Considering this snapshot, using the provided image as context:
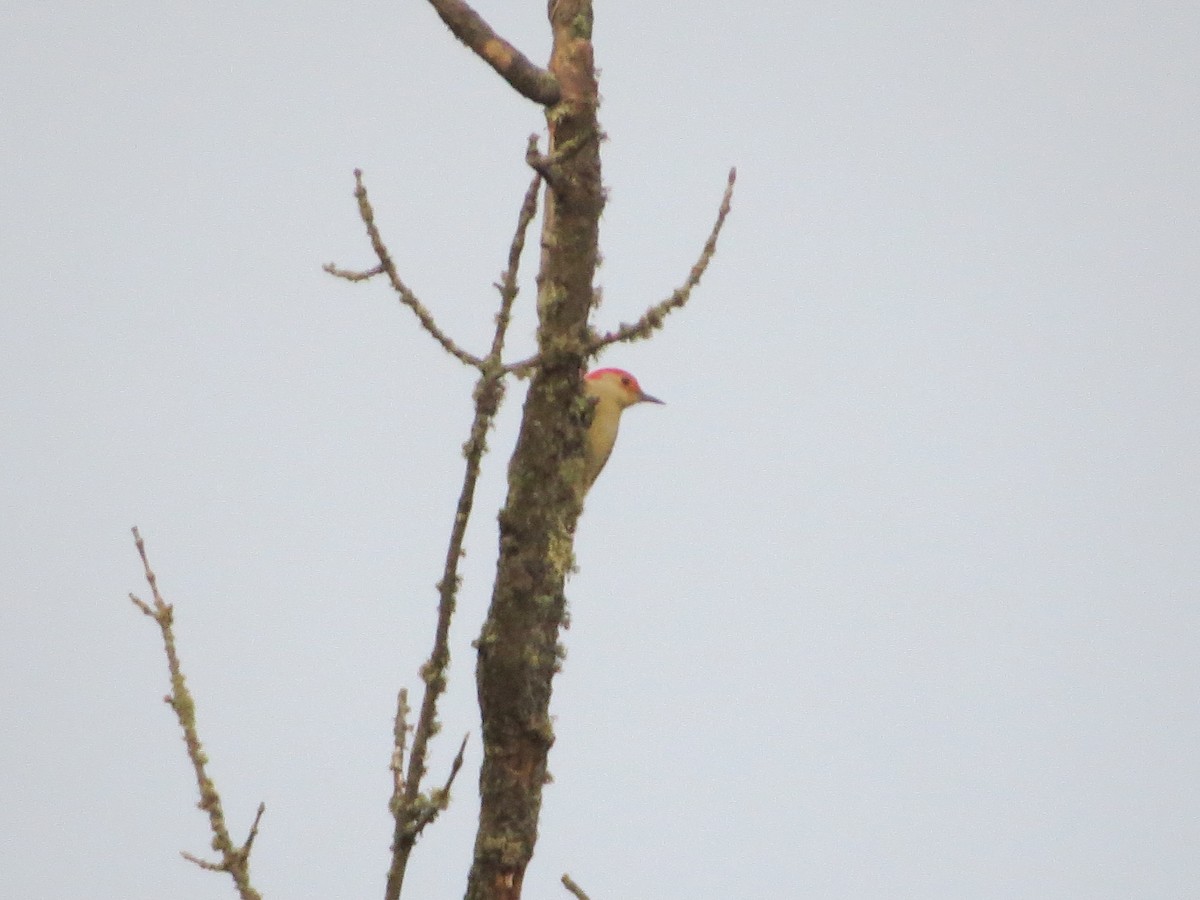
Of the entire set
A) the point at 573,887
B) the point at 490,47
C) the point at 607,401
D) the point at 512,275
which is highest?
the point at 607,401

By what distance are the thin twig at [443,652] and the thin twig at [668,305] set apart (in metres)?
0.63

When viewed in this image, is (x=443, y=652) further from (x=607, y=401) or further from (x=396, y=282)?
(x=607, y=401)

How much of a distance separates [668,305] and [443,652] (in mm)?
1238

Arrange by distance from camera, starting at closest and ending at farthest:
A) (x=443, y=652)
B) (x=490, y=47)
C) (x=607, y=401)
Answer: (x=443, y=652) < (x=490, y=47) < (x=607, y=401)

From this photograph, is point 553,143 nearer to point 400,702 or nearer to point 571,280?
point 571,280

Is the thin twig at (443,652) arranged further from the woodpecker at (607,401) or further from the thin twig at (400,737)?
the woodpecker at (607,401)

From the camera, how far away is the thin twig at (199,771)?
4027mm

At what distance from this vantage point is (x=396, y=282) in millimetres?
4215

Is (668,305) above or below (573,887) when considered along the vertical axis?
above

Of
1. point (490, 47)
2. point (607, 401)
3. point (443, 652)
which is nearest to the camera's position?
point (443, 652)

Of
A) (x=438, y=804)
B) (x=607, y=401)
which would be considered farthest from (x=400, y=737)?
(x=607, y=401)

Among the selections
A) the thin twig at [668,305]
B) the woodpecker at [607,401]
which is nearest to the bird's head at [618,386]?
the woodpecker at [607,401]

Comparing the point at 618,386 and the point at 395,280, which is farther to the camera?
the point at 618,386

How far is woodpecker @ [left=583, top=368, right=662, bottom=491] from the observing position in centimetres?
662
